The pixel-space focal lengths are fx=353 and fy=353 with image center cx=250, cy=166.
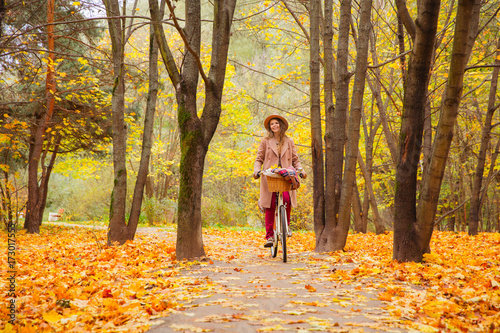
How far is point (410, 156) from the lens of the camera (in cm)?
435

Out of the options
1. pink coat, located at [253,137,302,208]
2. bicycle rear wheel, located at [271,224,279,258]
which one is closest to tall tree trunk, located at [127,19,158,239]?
pink coat, located at [253,137,302,208]

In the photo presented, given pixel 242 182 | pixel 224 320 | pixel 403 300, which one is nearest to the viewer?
pixel 224 320

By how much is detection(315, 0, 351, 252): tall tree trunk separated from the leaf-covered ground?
97 centimetres

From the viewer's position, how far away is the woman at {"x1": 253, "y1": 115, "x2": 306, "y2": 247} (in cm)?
578

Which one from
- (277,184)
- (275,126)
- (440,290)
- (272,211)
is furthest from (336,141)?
(440,290)

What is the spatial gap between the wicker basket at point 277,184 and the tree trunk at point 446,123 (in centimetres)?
190

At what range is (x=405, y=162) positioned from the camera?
14.4 ft

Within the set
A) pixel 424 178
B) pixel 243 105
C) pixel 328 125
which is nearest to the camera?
pixel 424 178

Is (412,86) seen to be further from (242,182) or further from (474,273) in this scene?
(242,182)

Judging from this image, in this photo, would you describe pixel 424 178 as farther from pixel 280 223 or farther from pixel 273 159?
pixel 273 159

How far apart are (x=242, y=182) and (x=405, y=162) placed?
56.9 ft

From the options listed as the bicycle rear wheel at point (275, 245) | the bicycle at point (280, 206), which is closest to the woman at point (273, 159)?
the bicycle rear wheel at point (275, 245)

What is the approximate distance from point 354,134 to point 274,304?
3.79m

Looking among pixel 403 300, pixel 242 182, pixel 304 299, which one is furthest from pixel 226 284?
pixel 242 182
